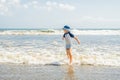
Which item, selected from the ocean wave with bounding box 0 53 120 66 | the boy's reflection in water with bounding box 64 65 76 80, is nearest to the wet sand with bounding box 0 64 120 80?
the boy's reflection in water with bounding box 64 65 76 80

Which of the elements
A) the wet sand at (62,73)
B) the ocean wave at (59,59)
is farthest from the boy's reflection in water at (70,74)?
the ocean wave at (59,59)

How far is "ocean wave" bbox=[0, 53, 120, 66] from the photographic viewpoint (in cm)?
1266

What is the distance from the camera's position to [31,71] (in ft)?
34.2

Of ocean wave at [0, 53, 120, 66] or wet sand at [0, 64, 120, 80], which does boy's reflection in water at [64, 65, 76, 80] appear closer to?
wet sand at [0, 64, 120, 80]

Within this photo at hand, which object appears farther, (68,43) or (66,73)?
(68,43)

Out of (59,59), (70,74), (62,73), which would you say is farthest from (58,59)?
(70,74)

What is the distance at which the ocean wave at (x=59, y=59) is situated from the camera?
1266 cm

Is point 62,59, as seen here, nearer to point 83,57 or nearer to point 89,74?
point 83,57

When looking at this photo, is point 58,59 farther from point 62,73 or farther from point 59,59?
point 62,73

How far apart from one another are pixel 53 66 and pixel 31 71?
1.68m

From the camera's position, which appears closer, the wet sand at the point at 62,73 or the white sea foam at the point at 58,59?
the wet sand at the point at 62,73

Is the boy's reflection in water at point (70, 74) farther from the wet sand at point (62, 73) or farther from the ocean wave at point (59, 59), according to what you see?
the ocean wave at point (59, 59)

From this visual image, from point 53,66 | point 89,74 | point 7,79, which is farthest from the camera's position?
point 53,66

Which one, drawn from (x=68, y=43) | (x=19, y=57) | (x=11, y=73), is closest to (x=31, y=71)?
(x=11, y=73)
